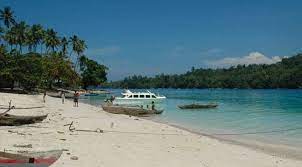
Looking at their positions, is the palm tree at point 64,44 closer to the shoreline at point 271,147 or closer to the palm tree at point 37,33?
the palm tree at point 37,33

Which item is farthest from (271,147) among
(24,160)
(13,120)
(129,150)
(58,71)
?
(58,71)

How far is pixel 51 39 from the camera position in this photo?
325 ft

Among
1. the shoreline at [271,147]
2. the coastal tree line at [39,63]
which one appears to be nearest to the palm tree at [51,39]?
the coastal tree line at [39,63]

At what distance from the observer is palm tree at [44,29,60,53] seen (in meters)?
98.6

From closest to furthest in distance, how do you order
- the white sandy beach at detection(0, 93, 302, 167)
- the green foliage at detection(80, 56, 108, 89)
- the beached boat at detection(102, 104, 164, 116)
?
the white sandy beach at detection(0, 93, 302, 167) < the beached boat at detection(102, 104, 164, 116) < the green foliage at detection(80, 56, 108, 89)

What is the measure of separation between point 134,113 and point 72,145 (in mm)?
23194

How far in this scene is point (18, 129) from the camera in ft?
56.4

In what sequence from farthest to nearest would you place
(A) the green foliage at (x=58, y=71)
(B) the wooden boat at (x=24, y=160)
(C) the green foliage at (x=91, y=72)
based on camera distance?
(C) the green foliage at (x=91, y=72) < (A) the green foliage at (x=58, y=71) < (B) the wooden boat at (x=24, y=160)

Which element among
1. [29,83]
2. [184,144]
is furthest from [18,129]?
[29,83]

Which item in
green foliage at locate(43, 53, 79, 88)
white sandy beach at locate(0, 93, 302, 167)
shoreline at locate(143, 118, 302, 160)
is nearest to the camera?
white sandy beach at locate(0, 93, 302, 167)

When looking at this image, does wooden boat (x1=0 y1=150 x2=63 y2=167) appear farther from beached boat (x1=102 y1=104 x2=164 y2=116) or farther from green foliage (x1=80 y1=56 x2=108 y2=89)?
→ green foliage (x1=80 y1=56 x2=108 y2=89)

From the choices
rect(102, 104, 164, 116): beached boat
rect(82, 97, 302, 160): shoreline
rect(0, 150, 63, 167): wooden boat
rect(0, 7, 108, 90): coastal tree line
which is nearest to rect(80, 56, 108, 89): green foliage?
rect(0, 7, 108, 90): coastal tree line

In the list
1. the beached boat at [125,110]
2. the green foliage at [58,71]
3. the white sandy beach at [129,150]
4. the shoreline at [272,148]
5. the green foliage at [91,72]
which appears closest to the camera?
the white sandy beach at [129,150]

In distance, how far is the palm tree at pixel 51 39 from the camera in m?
98.6
